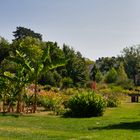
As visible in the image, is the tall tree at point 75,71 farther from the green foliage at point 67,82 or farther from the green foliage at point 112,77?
the green foliage at point 112,77

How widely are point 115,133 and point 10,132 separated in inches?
156

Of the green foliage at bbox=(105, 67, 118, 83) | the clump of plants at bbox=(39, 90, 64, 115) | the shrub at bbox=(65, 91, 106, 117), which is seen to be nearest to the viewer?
the shrub at bbox=(65, 91, 106, 117)

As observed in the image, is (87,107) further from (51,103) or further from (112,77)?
(112,77)

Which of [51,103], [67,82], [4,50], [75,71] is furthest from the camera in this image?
[4,50]

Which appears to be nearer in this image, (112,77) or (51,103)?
(51,103)

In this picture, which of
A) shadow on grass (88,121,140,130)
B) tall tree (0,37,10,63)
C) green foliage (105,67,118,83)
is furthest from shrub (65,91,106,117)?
green foliage (105,67,118,83)

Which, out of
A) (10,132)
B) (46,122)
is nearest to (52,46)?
(46,122)

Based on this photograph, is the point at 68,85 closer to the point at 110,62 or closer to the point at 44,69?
the point at 44,69

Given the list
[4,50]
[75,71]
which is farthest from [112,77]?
[4,50]

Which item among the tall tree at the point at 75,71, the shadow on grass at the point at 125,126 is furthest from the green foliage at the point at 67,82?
the shadow on grass at the point at 125,126

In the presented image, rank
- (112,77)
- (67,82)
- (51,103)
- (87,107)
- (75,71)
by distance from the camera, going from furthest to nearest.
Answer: (112,77) < (75,71) < (67,82) < (51,103) < (87,107)

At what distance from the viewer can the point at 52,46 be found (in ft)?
212

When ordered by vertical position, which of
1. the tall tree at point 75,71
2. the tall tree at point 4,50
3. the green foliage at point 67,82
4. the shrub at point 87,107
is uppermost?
the tall tree at point 4,50

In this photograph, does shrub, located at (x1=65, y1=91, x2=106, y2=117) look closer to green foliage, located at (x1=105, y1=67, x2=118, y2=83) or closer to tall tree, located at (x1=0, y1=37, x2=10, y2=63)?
tall tree, located at (x1=0, y1=37, x2=10, y2=63)
